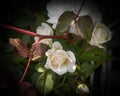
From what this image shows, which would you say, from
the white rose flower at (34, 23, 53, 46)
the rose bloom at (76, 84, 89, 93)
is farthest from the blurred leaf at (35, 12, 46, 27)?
the rose bloom at (76, 84, 89, 93)

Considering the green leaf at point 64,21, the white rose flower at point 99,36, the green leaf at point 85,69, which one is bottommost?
the green leaf at point 85,69

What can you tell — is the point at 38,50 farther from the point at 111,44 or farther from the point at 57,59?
the point at 111,44

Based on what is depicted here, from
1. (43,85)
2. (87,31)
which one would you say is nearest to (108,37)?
(87,31)

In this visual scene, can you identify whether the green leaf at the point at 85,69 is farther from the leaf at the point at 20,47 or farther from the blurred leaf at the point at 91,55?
the leaf at the point at 20,47

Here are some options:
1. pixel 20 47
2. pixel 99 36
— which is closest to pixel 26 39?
pixel 20 47

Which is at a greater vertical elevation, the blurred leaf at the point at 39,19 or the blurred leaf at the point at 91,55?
the blurred leaf at the point at 39,19

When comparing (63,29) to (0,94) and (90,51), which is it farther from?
(0,94)

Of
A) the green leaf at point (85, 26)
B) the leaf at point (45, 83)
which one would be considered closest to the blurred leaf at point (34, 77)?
the leaf at point (45, 83)
